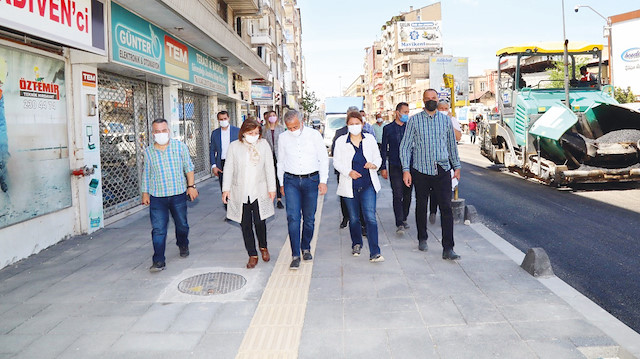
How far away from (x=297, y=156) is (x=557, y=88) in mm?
9443

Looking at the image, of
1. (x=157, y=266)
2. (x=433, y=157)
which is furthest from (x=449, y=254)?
(x=157, y=266)

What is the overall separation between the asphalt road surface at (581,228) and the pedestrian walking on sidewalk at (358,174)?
204 cm

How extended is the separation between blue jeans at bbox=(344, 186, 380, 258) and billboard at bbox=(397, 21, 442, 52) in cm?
8292

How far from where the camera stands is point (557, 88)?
12.4 m

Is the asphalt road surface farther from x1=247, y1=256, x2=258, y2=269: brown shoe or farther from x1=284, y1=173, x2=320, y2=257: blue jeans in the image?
x1=247, y1=256, x2=258, y2=269: brown shoe

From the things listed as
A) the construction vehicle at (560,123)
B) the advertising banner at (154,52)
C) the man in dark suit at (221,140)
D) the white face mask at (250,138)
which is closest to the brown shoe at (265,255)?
the white face mask at (250,138)

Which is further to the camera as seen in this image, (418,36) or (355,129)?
(418,36)

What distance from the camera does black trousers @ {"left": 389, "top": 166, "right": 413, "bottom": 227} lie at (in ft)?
23.5

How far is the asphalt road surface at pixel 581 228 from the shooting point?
479 centimetres

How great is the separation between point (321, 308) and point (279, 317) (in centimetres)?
38

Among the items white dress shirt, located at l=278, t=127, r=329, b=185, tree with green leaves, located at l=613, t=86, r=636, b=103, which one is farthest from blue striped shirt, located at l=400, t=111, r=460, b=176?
tree with green leaves, located at l=613, t=86, r=636, b=103

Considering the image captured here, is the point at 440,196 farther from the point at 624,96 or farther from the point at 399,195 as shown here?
the point at 624,96

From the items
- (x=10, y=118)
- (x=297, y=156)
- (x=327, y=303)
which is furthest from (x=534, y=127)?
(x=10, y=118)

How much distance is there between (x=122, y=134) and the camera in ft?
30.5
